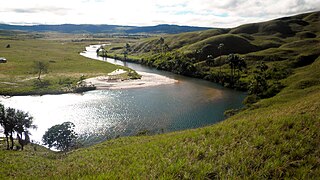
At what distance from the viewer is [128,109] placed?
3206 inches

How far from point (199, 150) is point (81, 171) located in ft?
31.7

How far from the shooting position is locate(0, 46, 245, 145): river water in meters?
66.8

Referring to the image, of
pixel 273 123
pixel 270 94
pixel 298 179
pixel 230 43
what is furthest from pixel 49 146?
pixel 230 43

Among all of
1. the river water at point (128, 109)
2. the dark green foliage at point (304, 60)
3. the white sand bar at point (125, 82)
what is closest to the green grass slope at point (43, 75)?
the river water at point (128, 109)

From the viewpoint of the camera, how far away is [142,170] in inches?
733

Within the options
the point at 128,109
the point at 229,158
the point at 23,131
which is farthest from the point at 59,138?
the point at 229,158

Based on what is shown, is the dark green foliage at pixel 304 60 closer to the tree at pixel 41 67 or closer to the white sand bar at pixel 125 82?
the white sand bar at pixel 125 82

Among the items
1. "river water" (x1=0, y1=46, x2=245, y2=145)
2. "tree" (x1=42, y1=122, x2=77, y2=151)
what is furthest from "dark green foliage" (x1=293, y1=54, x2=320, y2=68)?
"tree" (x1=42, y1=122, x2=77, y2=151)

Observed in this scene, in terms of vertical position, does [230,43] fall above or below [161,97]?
above

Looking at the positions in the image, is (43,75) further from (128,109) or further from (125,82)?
(128,109)

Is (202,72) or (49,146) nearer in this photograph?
(49,146)

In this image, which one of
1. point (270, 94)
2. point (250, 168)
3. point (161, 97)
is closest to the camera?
point (250, 168)

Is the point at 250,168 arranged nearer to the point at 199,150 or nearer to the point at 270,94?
the point at 199,150

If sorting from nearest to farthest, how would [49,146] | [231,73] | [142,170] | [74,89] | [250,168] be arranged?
[250,168], [142,170], [49,146], [74,89], [231,73]
